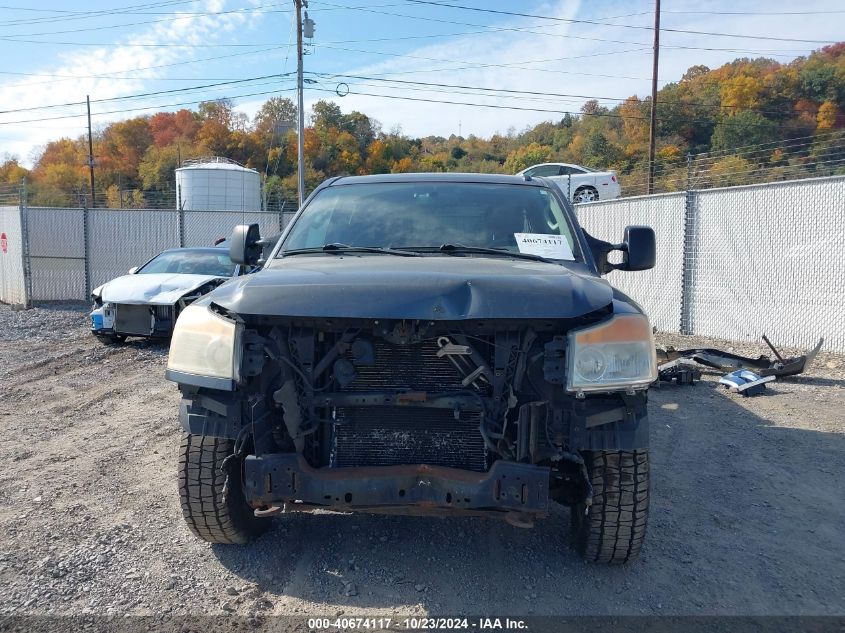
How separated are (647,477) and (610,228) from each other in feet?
32.2

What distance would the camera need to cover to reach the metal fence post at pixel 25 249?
14367mm

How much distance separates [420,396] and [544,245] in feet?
4.47

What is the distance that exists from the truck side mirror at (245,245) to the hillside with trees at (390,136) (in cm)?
2730

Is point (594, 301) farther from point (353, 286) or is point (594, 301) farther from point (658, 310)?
point (658, 310)

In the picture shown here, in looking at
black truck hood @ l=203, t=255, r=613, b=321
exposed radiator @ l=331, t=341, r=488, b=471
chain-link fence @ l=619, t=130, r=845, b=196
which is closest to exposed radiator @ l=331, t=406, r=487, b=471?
exposed radiator @ l=331, t=341, r=488, b=471

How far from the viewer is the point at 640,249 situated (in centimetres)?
398

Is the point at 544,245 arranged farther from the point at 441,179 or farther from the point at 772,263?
the point at 772,263

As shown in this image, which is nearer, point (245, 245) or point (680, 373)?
point (245, 245)

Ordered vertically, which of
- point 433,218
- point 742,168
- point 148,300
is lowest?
point 148,300

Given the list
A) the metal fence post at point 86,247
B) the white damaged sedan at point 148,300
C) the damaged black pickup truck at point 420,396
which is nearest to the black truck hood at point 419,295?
the damaged black pickup truck at point 420,396

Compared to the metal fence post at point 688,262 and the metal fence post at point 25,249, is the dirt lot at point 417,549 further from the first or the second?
the metal fence post at point 25,249

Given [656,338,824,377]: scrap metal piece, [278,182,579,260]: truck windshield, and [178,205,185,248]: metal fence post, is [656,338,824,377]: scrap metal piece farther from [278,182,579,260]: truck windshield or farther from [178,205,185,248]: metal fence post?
[178,205,185,248]: metal fence post

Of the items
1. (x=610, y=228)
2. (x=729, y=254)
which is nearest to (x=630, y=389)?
(x=729, y=254)

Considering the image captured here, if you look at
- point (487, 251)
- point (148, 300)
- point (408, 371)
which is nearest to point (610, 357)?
point (408, 371)
